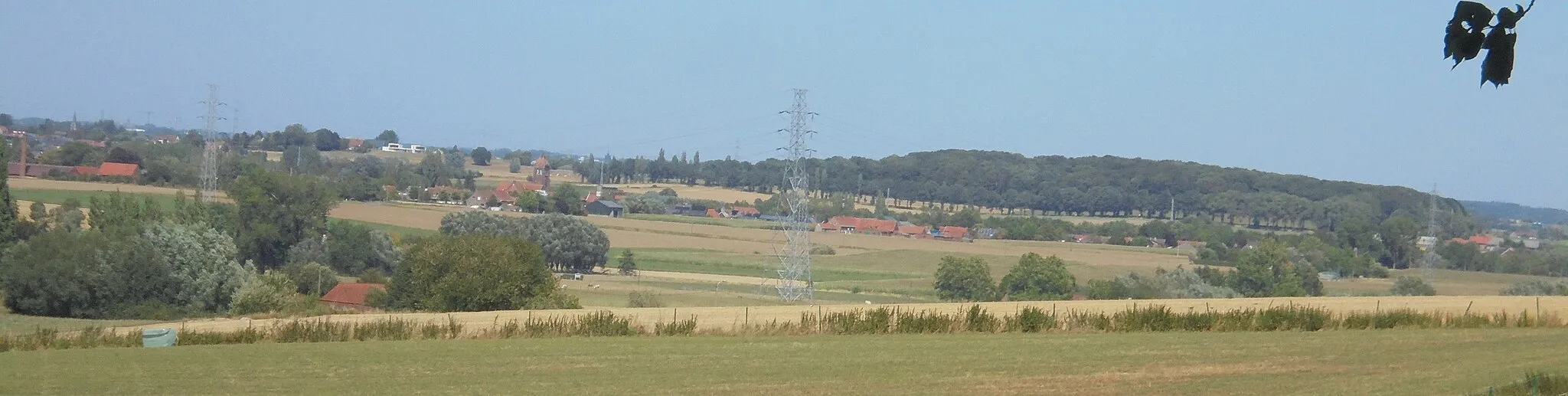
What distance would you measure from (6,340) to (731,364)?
508 inches

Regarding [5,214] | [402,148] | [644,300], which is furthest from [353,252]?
[402,148]

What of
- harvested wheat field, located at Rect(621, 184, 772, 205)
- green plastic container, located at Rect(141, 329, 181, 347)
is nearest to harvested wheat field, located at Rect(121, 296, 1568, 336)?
green plastic container, located at Rect(141, 329, 181, 347)

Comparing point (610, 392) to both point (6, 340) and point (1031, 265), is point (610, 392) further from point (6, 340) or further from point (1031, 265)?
point (1031, 265)

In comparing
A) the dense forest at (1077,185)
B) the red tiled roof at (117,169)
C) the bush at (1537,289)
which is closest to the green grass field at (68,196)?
the red tiled roof at (117,169)

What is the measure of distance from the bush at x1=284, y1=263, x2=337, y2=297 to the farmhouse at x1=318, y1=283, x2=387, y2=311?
3906 mm

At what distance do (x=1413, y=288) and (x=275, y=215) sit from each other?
5398 cm

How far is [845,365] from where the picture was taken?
17938 millimetres

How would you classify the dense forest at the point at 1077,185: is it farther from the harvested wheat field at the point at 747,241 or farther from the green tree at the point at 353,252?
the green tree at the point at 353,252

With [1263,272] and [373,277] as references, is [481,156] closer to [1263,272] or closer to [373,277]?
[373,277]

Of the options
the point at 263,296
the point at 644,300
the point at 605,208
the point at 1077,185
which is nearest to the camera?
the point at 644,300

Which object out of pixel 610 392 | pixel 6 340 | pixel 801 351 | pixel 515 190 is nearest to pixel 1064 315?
pixel 801 351

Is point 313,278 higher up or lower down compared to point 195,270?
lower down

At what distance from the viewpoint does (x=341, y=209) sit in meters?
78.1

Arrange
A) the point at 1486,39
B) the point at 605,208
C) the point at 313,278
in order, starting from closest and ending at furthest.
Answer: the point at 1486,39
the point at 313,278
the point at 605,208
